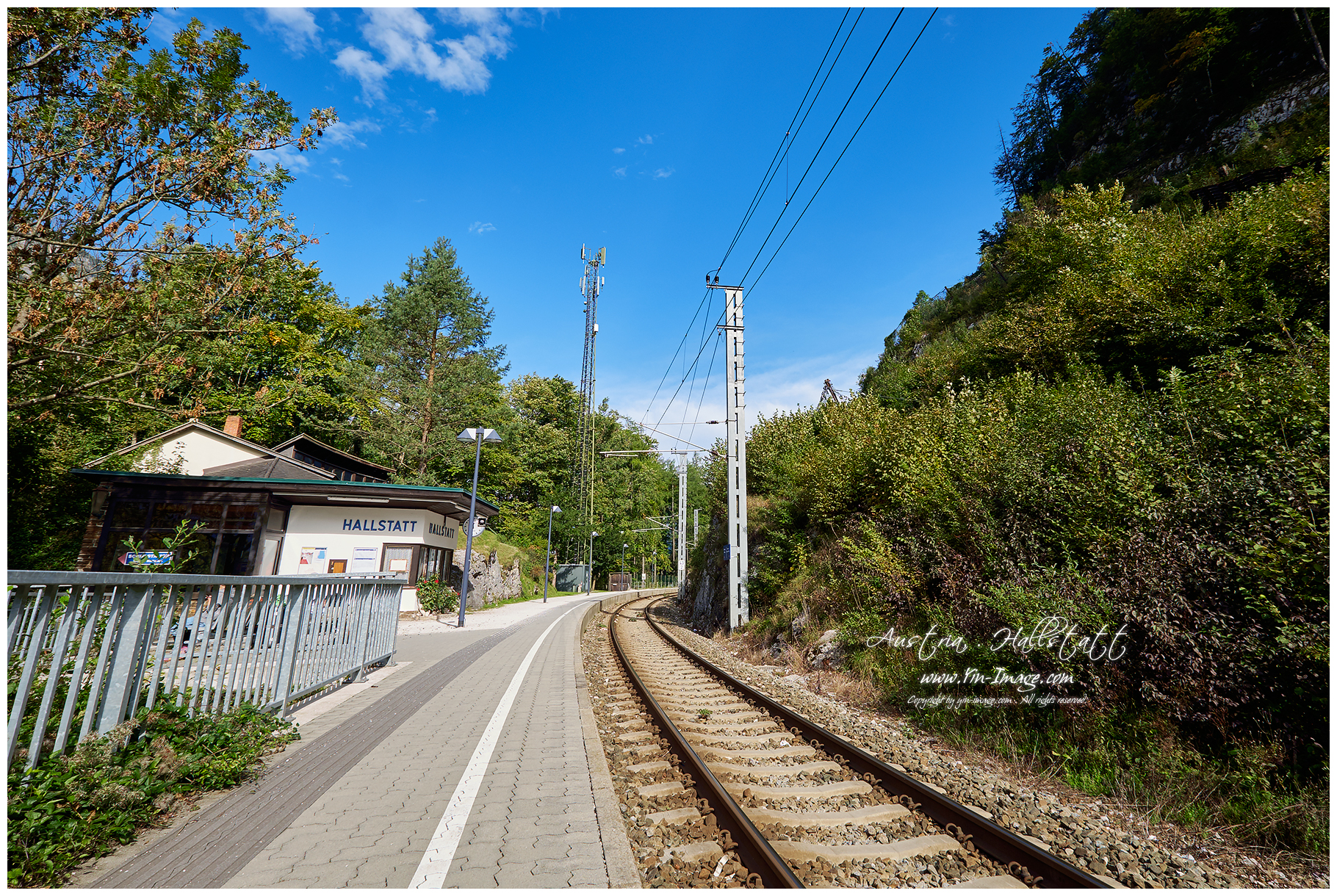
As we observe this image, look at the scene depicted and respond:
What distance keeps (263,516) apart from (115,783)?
20.3 meters

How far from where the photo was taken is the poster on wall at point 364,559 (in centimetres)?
2031

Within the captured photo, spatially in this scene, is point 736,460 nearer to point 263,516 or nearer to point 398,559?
point 398,559

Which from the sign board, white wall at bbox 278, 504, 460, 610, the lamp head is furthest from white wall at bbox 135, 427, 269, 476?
the sign board

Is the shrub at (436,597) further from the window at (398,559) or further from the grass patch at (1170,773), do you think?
the grass patch at (1170,773)

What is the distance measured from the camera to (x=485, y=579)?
1057 inches

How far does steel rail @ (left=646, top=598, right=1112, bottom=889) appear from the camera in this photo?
304cm

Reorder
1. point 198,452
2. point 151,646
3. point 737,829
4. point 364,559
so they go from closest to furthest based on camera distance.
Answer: point 737,829
point 151,646
point 364,559
point 198,452

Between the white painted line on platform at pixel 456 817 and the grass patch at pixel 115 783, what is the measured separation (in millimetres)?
1714

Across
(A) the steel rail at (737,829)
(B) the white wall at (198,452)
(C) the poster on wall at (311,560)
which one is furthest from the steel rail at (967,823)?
(B) the white wall at (198,452)

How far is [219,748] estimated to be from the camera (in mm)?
4301

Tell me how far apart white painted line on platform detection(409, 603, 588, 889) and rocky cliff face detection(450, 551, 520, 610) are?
17.5 meters

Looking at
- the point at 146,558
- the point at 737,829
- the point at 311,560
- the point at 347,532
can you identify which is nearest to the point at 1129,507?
the point at 737,829

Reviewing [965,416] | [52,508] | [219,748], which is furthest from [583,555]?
[219,748]

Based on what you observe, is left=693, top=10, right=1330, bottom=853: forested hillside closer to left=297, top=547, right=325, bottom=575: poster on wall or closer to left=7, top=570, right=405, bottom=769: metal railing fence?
left=7, top=570, right=405, bottom=769: metal railing fence
